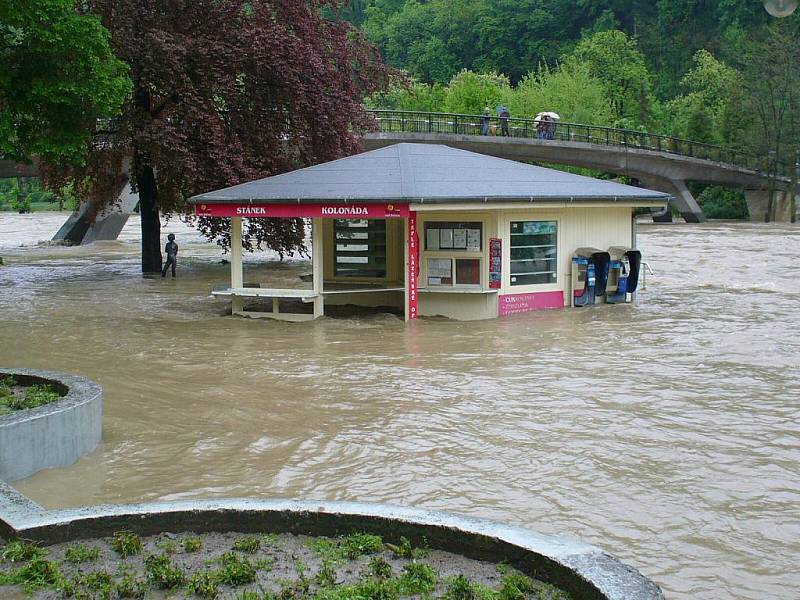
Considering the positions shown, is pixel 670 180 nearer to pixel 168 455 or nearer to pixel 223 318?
pixel 223 318

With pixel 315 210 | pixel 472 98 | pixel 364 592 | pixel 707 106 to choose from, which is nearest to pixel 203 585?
pixel 364 592

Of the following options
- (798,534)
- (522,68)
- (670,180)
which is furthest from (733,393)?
(522,68)

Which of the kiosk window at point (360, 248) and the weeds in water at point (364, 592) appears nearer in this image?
the weeds in water at point (364, 592)

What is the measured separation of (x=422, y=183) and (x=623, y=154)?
38253mm

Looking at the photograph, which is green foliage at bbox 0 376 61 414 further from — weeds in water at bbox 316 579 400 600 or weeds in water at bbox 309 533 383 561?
weeds in water at bbox 316 579 400 600

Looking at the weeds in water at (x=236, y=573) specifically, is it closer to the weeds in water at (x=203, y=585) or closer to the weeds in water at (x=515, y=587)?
the weeds in water at (x=203, y=585)

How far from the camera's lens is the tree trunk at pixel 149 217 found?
96.0 feet

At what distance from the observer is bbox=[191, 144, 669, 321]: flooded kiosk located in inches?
762

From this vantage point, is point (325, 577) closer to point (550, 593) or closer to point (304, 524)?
point (304, 524)

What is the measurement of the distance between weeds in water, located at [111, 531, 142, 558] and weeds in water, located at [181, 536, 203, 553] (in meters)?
0.26

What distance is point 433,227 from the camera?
20.3m

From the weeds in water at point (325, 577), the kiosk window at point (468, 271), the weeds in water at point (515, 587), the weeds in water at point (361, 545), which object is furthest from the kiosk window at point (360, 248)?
the weeds in water at point (515, 587)

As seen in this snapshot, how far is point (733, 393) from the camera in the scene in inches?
532

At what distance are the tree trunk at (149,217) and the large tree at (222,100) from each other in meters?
0.03
